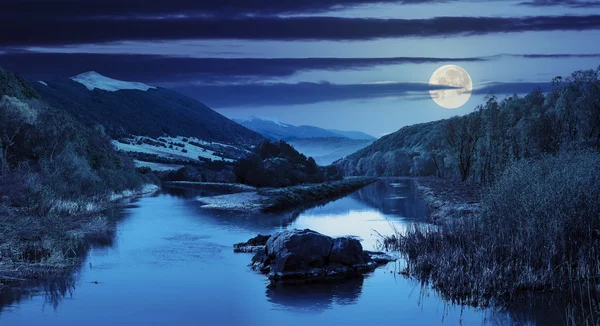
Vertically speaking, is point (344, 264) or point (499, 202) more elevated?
point (499, 202)

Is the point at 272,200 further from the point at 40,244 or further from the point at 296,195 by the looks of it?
the point at 40,244

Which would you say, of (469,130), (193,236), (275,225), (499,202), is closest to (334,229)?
(275,225)

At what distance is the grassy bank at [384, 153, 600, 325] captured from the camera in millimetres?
22391

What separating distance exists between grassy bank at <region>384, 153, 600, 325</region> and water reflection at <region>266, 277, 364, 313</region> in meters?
3.29

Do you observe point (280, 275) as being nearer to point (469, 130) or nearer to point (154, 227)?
point (154, 227)

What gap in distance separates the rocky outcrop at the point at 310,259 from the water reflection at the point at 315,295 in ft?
3.78

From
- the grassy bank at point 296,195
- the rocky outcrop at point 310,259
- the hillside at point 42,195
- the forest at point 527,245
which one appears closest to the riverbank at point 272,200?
the grassy bank at point 296,195

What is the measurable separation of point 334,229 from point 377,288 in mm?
21226

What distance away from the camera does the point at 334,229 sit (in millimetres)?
46000

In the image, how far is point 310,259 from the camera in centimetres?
2750

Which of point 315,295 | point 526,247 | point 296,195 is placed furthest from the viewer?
point 296,195

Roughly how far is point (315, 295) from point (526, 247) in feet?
28.6

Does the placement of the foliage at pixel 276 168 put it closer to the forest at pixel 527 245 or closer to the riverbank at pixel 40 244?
the riverbank at pixel 40 244

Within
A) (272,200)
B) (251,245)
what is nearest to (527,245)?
(251,245)
